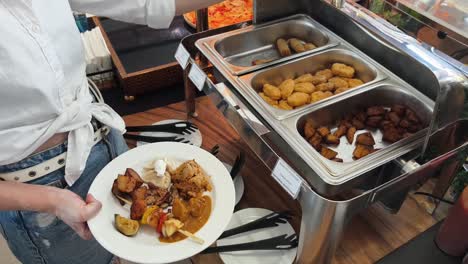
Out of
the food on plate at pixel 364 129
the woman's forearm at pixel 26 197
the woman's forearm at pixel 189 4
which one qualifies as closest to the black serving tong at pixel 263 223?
the food on plate at pixel 364 129

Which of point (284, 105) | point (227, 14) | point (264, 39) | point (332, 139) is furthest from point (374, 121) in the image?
point (227, 14)

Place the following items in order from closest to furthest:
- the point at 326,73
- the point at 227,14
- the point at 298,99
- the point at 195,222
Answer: the point at 195,222
the point at 298,99
the point at 326,73
the point at 227,14

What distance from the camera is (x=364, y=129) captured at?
43.4 inches

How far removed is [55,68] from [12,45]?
0.29 ft

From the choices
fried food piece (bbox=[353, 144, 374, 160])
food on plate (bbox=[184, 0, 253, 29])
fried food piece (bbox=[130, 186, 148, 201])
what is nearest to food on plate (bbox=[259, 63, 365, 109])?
fried food piece (bbox=[353, 144, 374, 160])

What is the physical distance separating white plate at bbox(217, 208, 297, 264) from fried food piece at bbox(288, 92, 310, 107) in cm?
30

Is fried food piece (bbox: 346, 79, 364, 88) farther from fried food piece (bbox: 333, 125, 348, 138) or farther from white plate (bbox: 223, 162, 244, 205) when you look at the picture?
white plate (bbox: 223, 162, 244, 205)

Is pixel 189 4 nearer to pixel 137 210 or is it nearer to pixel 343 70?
pixel 343 70

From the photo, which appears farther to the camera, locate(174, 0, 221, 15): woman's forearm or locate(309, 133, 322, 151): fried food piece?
locate(174, 0, 221, 15): woman's forearm

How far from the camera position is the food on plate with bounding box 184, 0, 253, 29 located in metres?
1.76

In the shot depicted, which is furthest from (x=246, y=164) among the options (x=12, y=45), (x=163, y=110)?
(x=12, y=45)

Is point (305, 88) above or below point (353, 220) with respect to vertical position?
above

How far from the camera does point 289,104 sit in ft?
3.54

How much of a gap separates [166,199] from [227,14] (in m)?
1.14
